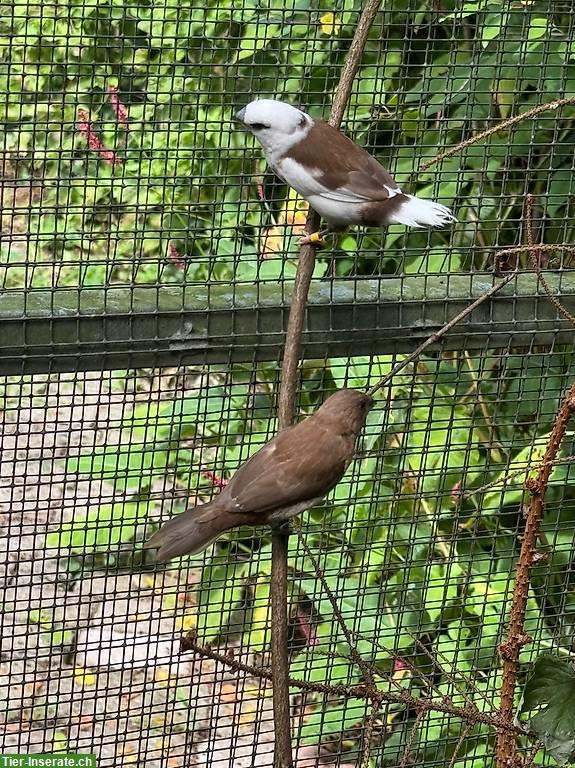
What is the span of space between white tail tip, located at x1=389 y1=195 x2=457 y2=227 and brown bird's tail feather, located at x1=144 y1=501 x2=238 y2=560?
0.61 m

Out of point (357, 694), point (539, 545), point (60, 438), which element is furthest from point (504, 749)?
point (60, 438)

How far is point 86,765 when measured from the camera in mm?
1793

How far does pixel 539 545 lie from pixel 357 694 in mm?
1117

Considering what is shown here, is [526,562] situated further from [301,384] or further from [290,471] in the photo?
[301,384]

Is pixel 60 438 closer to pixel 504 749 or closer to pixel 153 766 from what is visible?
pixel 153 766

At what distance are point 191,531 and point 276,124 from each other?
75 centimetres

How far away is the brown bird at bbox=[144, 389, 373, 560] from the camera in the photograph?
4.72 feet

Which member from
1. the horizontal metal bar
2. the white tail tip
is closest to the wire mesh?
the horizontal metal bar

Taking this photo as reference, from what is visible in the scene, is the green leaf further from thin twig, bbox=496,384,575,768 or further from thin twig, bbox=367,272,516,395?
thin twig, bbox=367,272,516,395

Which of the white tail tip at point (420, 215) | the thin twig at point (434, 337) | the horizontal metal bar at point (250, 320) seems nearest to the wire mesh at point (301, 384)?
the horizontal metal bar at point (250, 320)

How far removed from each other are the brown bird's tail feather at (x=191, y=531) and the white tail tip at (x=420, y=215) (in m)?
0.61

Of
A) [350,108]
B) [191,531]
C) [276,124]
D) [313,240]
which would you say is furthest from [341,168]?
[191,531]

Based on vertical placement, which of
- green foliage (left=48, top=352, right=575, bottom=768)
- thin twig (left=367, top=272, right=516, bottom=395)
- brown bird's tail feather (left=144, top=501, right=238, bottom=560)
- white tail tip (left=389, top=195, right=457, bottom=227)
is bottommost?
green foliage (left=48, top=352, right=575, bottom=768)

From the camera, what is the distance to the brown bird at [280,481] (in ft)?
4.72
